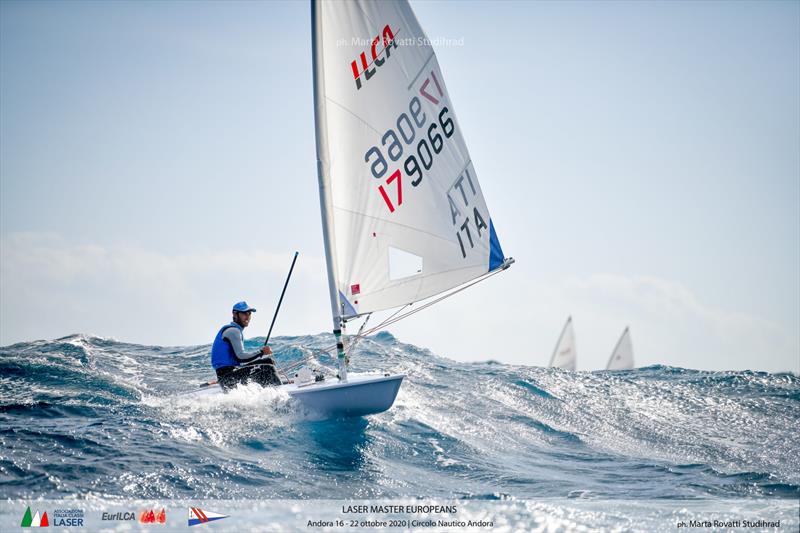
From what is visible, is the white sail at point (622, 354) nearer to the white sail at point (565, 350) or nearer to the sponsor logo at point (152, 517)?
the white sail at point (565, 350)

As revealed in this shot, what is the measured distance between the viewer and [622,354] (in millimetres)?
36562

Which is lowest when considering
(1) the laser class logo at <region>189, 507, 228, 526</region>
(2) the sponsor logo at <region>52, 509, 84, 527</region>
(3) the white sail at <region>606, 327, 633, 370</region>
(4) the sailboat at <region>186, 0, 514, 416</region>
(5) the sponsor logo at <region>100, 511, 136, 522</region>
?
(1) the laser class logo at <region>189, 507, 228, 526</region>

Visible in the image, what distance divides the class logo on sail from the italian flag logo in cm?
668

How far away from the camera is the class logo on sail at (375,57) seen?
10016mm

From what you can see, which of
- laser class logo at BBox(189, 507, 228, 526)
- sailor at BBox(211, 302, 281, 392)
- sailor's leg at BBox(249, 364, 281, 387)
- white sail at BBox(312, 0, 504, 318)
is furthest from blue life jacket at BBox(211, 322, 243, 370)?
laser class logo at BBox(189, 507, 228, 526)

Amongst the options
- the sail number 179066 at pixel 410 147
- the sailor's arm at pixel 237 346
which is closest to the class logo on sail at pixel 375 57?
the sail number 179066 at pixel 410 147

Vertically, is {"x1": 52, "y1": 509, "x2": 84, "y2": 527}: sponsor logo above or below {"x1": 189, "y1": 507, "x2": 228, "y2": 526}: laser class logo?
above

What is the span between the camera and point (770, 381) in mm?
15852

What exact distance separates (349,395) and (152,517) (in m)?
3.61

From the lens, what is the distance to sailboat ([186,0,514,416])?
977 centimetres

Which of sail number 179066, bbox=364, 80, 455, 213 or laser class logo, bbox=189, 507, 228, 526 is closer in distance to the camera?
laser class logo, bbox=189, 507, 228, 526

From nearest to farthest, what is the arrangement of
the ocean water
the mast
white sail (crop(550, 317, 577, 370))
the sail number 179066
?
the ocean water, the mast, the sail number 179066, white sail (crop(550, 317, 577, 370))

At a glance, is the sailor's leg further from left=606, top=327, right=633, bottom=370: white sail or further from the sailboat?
left=606, top=327, right=633, bottom=370: white sail

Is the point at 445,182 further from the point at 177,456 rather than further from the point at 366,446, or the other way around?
the point at 177,456
